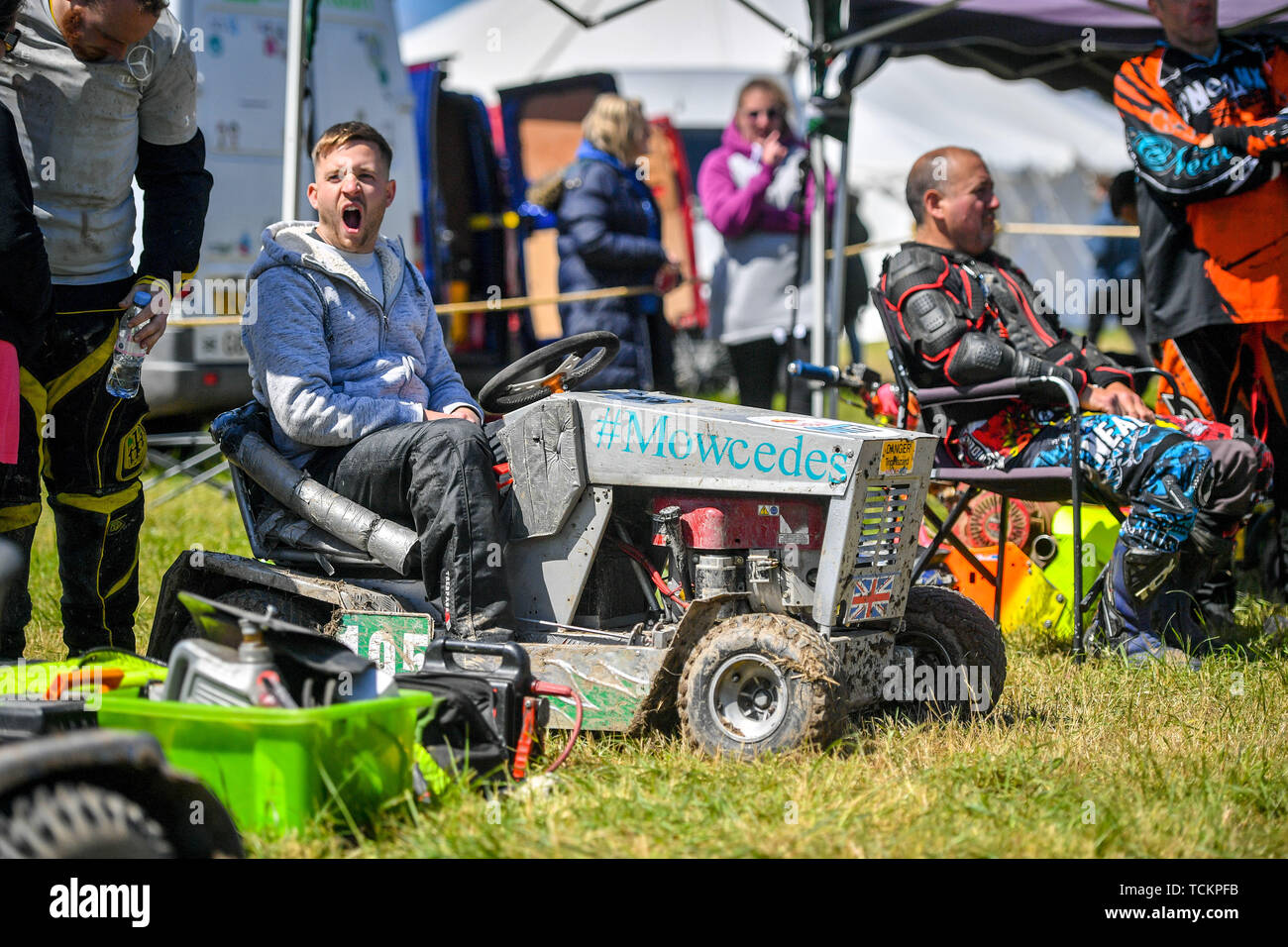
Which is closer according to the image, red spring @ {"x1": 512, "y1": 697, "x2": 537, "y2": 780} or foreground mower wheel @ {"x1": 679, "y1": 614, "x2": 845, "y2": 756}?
red spring @ {"x1": 512, "y1": 697, "x2": 537, "y2": 780}

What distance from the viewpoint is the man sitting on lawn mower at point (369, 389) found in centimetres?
373

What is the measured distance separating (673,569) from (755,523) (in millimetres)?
281

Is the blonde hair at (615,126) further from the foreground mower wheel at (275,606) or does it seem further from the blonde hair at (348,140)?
the foreground mower wheel at (275,606)

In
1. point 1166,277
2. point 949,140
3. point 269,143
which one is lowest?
point 1166,277

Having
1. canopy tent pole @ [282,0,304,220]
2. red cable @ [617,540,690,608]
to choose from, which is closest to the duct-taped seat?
red cable @ [617,540,690,608]

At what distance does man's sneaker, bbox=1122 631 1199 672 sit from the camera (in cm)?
464

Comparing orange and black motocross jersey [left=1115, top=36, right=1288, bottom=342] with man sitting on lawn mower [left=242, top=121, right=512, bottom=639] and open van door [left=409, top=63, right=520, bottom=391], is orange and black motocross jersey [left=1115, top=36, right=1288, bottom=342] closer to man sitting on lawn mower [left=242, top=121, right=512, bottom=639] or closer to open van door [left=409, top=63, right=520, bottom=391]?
man sitting on lawn mower [left=242, top=121, right=512, bottom=639]

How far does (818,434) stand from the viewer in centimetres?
359

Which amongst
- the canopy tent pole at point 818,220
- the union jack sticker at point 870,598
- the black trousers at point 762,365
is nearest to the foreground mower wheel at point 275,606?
the union jack sticker at point 870,598

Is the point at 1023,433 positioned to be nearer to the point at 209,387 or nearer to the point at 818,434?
the point at 818,434

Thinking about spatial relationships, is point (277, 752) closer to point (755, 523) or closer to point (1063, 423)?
point (755, 523)

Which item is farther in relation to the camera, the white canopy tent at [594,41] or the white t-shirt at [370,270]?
the white canopy tent at [594,41]

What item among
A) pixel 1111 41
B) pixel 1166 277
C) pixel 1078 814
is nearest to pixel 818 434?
pixel 1078 814
